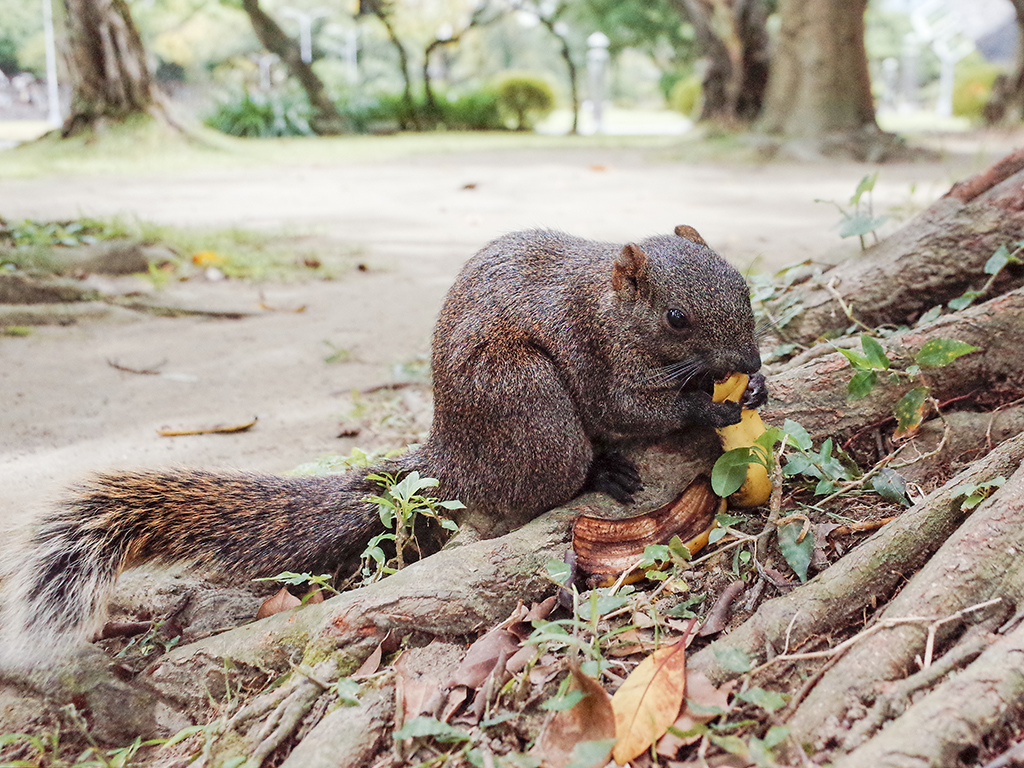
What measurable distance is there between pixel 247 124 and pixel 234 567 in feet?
66.9

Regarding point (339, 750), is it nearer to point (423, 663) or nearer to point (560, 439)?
point (423, 663)

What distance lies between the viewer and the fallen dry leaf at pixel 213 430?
11.4ft

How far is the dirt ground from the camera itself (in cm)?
346

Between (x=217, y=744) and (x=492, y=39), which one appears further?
(x=492, y=39)

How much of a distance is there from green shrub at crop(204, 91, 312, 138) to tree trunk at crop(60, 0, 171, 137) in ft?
22.0

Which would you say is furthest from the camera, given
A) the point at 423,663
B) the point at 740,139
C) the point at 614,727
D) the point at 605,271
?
the point at 740,139

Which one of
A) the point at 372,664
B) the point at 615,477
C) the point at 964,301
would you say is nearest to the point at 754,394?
the point at 615,477

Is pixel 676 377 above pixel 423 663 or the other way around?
above

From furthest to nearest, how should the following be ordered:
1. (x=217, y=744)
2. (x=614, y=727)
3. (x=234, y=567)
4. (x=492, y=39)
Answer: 1. (x=492, y=39)
2. (x=234, y=567)
3. (x=217, y=744)
4. (x=614, y=727)

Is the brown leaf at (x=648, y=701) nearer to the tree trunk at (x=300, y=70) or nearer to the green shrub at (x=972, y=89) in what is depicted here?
the tree trunk at (x=300, y=70)

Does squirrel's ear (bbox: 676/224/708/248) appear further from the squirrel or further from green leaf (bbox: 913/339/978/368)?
green leaf (bbox: 913/339/978/368)

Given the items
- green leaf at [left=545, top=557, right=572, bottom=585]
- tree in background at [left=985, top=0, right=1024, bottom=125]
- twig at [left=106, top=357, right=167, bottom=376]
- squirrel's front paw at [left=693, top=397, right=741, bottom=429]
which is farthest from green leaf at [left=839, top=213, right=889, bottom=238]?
tree in background at [left=985, top=0, right=1024, bottom=125]

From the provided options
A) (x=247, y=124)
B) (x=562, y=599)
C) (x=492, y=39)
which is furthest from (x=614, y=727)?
(x=492, y=39)

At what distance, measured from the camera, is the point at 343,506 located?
249cm
